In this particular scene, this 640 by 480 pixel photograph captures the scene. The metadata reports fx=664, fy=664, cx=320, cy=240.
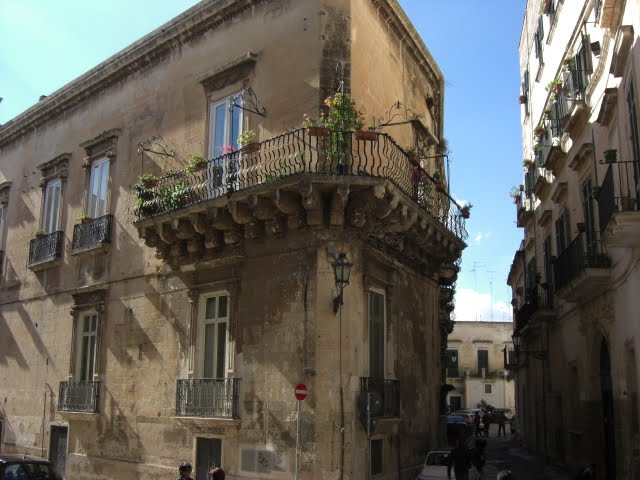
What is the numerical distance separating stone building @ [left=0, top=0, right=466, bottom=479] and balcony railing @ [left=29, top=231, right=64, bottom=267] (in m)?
0.07

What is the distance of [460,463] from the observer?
12664 mm

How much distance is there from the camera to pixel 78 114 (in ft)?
60.2

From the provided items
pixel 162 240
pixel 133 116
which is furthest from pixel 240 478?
pixel 133 116

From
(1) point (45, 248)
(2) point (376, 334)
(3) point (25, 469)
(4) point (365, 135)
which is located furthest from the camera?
(1) point (45, 248)

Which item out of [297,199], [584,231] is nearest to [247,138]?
[297,199]

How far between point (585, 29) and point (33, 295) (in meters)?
15.6

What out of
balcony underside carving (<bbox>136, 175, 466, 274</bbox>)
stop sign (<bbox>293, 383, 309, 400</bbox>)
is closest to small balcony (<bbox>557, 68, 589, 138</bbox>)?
balcony underside carving (<bbox>136, 175, 466, 274</bbox>)

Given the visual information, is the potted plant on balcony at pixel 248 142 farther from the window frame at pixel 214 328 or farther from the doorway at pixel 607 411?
the doorway at pixel 607 411

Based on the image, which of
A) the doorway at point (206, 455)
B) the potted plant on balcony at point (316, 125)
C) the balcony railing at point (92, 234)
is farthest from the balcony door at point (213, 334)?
the balcony railing at point (92, 234)

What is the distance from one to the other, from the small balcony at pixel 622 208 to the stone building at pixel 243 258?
3.44m

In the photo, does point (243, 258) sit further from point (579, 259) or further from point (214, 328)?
point (579, 259)

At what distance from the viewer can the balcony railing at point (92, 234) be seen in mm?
16094

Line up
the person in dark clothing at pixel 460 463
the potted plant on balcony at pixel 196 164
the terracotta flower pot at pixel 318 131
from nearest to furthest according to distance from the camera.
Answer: the terracotta flower pot at pixel 318 131, the person in dark clothing at pixel 460 463, the potted plant on balcony at pixel 196 164

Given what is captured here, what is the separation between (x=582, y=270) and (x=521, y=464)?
930 cm
